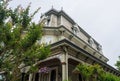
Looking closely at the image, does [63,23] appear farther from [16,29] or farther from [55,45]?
[16,29]

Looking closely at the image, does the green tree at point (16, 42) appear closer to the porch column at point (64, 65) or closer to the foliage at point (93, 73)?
the porch column at point (64, 65)

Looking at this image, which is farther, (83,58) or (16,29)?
(83,58)

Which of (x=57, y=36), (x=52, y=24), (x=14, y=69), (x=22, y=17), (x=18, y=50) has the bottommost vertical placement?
(x=14, y=69)

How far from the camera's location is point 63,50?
44.1 feet

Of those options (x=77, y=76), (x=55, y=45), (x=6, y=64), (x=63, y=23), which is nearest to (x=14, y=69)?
(x=6, y=64)

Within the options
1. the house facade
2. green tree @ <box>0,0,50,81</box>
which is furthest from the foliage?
green tree @ <box>0,0,50,81</box>

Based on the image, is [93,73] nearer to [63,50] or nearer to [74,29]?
[63,50]

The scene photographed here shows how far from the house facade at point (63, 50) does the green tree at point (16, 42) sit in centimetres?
130

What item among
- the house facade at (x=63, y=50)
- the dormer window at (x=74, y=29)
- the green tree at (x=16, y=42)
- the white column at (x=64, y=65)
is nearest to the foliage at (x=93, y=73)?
the white column at (x=64, y=65)

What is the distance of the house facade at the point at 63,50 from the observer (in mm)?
13404

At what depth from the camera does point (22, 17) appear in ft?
31.9

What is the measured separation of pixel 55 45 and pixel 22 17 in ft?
14.9

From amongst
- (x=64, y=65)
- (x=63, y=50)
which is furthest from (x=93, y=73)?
(x=63, y=50)

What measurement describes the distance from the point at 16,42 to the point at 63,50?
511 cm
